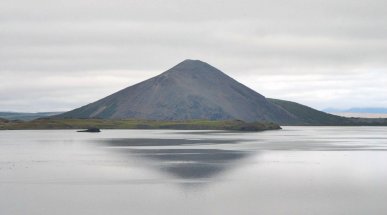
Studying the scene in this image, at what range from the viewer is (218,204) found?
40.8 metres

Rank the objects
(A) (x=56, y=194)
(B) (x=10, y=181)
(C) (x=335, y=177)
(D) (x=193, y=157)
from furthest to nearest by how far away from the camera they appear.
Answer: (D) (x=193, y=157), (C) (x=335, y=177), (B) (x=10, y=181), (A) (x=56, y=194)

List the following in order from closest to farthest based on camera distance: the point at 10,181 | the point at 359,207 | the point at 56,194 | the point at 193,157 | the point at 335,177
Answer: the point at 359,207 < the point at 56,194 < the point at 10,181 < the point at 335,177 < the point at 193,157

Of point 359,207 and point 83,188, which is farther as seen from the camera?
Answer: point 83,188

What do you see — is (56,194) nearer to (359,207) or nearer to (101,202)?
(101,202)

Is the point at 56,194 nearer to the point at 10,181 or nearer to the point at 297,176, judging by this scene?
the point at 10,181

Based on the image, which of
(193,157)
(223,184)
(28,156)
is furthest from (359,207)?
(28,156)

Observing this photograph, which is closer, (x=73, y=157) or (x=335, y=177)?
(x=335, y=177)

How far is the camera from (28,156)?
86.7 metres

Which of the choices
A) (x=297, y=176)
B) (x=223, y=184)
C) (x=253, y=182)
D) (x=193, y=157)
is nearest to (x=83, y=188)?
(x=223, y=184)

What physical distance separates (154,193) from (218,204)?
7422 millimetres

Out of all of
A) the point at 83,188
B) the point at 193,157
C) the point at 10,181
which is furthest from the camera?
the point at 193,157

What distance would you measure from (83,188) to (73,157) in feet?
121

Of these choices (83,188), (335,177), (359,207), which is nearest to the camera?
(359,207)

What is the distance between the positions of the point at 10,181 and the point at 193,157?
35.4 metres
